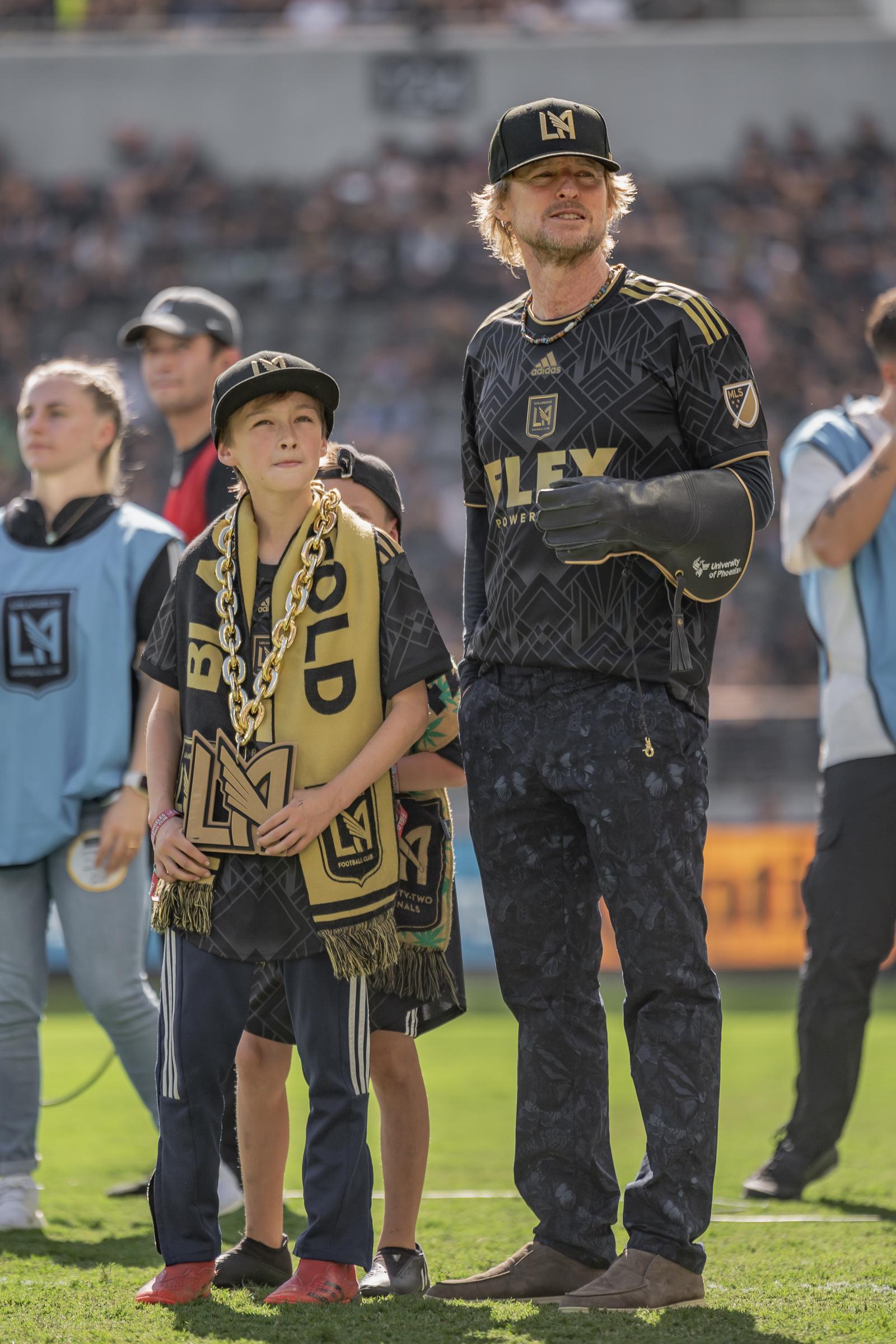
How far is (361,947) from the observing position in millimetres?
2957

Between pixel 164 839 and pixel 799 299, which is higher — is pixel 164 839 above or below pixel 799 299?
below

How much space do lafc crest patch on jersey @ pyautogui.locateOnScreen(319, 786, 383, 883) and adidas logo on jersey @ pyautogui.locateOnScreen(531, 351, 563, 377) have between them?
85 centimetres

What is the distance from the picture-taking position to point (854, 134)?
1573 cm

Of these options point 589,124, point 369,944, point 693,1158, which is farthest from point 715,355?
point 693,1158

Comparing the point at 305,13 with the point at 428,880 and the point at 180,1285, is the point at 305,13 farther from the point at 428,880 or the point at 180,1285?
the point at 180,1285

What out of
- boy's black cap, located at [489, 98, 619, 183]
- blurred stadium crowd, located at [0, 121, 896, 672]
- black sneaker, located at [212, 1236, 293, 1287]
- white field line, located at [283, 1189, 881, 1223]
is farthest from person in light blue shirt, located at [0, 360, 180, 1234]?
blurred stadium crowd, located at [0, 121, 896, 672]

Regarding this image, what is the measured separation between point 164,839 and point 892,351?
8.25ft

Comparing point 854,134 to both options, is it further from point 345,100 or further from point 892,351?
point 892,351

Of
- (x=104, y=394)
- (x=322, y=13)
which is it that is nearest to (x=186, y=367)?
(x=104, y=394)

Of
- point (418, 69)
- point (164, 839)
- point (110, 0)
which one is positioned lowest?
point (164, 839)

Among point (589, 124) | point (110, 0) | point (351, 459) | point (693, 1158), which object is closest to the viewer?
point (693, 1158)

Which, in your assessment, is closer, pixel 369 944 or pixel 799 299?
pixel 369 944

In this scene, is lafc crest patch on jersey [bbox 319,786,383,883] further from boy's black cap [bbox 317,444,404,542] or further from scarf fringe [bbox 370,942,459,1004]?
boy's black cap [bbox 317,444,404,542]

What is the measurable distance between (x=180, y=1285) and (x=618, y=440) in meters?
1.72
